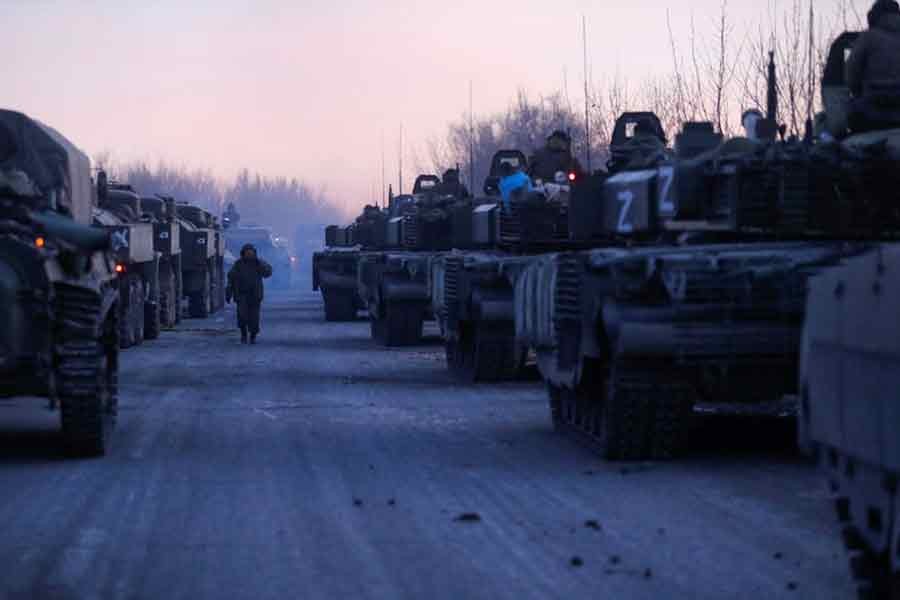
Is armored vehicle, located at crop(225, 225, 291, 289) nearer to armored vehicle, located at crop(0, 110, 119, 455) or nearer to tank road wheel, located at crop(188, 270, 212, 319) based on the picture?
tank road wheel, located at crop(188, 270, 212, 319)

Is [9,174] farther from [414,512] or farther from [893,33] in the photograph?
[893,33]

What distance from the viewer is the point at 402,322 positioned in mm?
26844

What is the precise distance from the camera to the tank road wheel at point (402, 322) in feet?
87.9

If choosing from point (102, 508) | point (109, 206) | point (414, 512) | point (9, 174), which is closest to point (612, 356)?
point (414, 512)

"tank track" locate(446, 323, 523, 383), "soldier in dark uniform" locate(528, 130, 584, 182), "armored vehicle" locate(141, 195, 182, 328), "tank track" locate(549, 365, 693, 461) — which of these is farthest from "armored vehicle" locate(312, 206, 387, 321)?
"tank track" locate(549, 365, 693, 461)

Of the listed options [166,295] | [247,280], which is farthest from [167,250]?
[247,280]

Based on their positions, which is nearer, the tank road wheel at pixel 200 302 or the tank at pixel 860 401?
the tank at pixel 860 401

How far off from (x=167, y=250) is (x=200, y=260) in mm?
6350

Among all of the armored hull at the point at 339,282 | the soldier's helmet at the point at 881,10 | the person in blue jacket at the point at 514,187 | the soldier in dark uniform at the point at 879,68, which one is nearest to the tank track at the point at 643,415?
the soldier in dark uniform at the point at 879,68

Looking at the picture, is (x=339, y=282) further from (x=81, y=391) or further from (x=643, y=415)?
(x=643, y=415)

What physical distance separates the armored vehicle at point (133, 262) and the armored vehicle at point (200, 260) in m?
6.04

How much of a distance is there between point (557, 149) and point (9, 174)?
8.69m

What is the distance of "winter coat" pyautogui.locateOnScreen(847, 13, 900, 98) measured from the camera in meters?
11.7

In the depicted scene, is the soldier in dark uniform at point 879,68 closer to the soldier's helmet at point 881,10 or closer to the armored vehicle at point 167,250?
the soldier's helmet at point 881,10
